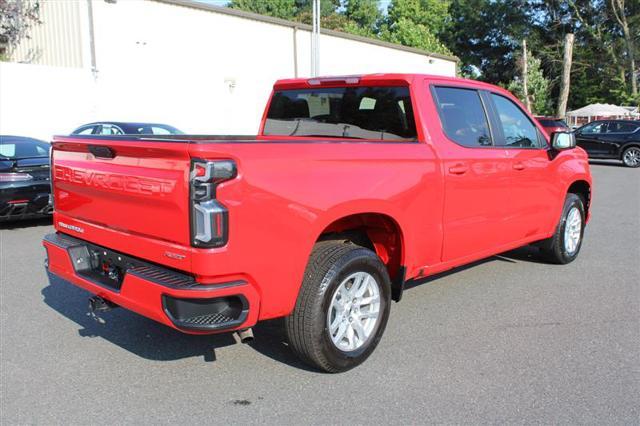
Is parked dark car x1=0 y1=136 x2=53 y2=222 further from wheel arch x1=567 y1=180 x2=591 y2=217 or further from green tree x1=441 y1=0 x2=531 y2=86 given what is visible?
green tree x1=441 y1=0 x2=531 y2=86

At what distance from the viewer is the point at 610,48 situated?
44.8 m

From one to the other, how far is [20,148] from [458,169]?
7.32 meters

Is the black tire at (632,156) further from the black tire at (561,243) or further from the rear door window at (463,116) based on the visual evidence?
the rear door window at (463,116)

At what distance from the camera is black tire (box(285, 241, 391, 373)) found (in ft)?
11.4

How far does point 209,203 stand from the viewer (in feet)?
9.67

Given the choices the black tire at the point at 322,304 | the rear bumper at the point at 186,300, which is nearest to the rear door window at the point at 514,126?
the black tire at the point at 322,304

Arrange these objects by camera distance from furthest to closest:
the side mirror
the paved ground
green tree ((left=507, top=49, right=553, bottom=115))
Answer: green tree ((left=507, top=49, right=553, bottom=115)), the side mirror, the paved ground

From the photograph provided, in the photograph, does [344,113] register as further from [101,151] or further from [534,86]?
[534,86]

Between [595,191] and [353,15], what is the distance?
53443mm

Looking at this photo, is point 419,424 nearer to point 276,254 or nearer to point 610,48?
point 276,254

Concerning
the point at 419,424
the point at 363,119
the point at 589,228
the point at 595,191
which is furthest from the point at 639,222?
the point at 419,424

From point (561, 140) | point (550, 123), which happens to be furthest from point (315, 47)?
point (561, 140)

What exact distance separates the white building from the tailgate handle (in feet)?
44.7

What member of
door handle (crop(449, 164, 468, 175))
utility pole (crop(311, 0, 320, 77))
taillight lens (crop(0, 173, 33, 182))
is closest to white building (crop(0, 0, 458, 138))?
utility pole (crop(311, 0, 320, 77))
